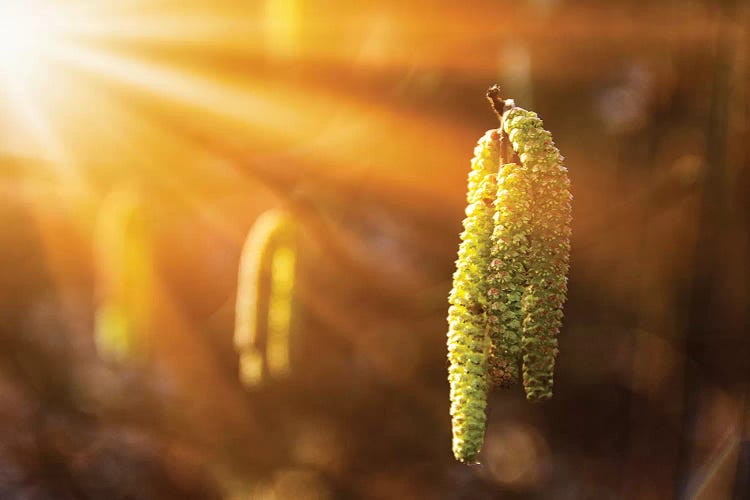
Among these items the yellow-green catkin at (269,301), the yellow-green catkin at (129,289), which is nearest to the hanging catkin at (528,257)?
the yellow-green catkin at (269,301)

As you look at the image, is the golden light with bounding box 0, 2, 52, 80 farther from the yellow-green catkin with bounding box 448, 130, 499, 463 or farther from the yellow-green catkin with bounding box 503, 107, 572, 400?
the yellow-green catkin with bounding box 503, 107, 572, 400

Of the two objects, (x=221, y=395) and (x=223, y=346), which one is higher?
(x=223, y=346)

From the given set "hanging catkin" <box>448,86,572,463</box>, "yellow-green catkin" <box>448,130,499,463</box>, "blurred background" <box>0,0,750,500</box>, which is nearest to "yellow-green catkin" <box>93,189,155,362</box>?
"blurred background" <box>0,0,750,500</box>

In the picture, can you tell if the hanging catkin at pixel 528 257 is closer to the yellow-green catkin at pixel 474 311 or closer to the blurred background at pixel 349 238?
the yellow-green catkin at pixel 474 311

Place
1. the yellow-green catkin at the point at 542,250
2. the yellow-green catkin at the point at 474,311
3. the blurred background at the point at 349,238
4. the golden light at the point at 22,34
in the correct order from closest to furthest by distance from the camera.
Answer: the yellow-green catkin at the point at 542,250, the yellow-green catkin at the point at 474,311, the blurred background at the point at 349,238, the golden light at the point at 22,34

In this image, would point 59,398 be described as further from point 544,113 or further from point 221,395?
point 544,113

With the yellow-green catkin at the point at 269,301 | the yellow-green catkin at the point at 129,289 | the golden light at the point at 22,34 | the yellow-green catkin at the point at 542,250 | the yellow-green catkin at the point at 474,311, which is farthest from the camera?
the golden light at the point at 22,34

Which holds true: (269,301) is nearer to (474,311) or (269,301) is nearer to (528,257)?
(474,311)

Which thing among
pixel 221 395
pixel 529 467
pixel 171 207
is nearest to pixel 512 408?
pixel 529 467
